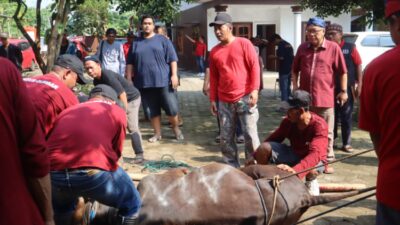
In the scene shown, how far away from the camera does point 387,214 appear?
2203mm

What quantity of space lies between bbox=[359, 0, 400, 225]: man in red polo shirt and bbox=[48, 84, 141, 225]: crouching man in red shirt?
1801mm

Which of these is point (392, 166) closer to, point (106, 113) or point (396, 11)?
point (396, 11)

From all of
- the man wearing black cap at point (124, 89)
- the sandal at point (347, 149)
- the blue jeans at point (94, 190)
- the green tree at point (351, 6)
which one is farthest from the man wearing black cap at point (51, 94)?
the green tree at point (351, 6)

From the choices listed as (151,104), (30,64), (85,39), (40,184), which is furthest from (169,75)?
(85,39)

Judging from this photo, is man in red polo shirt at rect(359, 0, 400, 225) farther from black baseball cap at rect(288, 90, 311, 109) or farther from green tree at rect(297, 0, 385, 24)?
green tree at rect(297, 0, 385, 24)

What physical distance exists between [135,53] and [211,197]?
13.1 feet

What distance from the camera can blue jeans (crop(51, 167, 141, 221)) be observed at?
3305 millimetres

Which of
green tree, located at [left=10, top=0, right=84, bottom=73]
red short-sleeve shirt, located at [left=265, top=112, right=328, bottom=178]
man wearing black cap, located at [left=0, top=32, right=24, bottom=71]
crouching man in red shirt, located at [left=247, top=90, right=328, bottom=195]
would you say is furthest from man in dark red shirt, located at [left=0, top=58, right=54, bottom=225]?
man wearing black cap, located at [left=0, top=32, right=24, bottom=71]

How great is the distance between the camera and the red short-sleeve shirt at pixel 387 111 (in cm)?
209

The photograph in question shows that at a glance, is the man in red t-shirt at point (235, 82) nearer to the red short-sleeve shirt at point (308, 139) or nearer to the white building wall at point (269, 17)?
the red short-sleeve shirt at point (308, 139)

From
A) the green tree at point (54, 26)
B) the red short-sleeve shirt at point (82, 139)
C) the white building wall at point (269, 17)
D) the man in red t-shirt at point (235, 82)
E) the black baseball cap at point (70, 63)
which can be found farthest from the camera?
the white building wall at point (269, 17)

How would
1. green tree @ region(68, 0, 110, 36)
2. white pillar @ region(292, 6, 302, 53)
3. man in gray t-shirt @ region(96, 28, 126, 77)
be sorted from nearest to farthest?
man in gray t-shirt @ region(96, 28, 126, 77)
white pillar @ region(292, 6, 302, 53)
green tree @ region(68, 0, 110, 36)

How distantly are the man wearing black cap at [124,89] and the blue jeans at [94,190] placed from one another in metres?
2.13

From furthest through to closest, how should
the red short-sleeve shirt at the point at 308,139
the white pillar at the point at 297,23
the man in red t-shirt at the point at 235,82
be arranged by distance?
1. the white pillar at the point at 297,23
2. the man in red t-shirt at the point at 235,82
3. the red short-sleeve shirt at the point at 308,139
